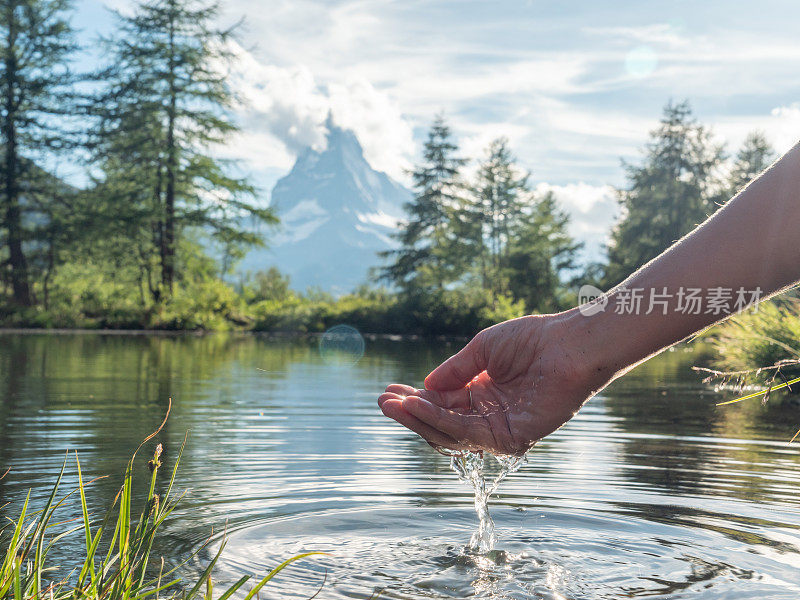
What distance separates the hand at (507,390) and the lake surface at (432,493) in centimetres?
61

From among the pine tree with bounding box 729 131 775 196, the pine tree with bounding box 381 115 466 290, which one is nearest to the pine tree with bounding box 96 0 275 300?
the pine tree with bounding box 381 115 466 290

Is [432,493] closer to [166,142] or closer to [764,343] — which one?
[764,343]

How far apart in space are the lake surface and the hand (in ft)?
1.99

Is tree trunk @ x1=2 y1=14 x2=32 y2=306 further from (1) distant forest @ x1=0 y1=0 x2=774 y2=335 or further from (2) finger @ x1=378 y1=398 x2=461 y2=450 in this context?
(2) finger @ x1=378 y1=398 x2=461 y2=450

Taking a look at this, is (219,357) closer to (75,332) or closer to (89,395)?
(89,395)

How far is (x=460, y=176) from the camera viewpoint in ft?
145

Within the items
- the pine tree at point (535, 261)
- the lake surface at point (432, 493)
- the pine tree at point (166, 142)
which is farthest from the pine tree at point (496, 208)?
the lake surface at point (432, 493)

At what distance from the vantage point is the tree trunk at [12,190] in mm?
28188

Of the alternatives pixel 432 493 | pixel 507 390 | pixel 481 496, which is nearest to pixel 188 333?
pixel 432 493

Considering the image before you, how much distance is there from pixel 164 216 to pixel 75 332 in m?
5.66

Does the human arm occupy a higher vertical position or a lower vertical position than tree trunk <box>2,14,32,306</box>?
lower

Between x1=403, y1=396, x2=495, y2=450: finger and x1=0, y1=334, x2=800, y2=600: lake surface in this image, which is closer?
x1=403, y1=396, x2=495, y2=450: finger

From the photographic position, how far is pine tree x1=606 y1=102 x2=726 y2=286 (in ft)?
141

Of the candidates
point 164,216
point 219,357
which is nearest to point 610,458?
point 219,357
